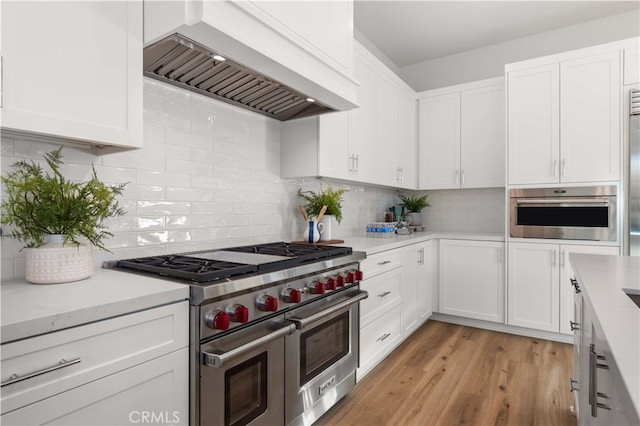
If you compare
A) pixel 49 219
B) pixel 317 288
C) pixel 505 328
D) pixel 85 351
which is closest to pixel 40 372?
pixel 85 351

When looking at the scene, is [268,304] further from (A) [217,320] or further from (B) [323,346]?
(B) [323,346]

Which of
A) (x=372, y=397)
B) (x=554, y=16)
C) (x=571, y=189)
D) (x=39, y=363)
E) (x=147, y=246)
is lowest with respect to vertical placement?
(x=372, y=397)

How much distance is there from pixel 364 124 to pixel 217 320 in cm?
216

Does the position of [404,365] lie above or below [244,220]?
below

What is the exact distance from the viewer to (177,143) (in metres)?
1.93

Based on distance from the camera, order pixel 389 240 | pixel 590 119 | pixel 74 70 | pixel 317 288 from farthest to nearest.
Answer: pixel 590 119 < pixel 389 240 < pixel 317 288 < pixel 74 70

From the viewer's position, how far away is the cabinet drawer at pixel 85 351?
0.85 metres

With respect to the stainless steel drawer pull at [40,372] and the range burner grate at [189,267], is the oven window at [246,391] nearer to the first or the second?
the range burner grate at [189,267]

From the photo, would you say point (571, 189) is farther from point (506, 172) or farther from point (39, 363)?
point (39, 363)

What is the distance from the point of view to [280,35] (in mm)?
1649

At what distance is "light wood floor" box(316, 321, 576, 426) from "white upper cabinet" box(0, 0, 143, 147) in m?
1.82

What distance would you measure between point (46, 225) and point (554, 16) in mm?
4369

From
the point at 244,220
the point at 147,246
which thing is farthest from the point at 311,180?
the point at 147,246

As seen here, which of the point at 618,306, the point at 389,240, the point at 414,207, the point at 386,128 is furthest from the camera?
the point at 414,207
